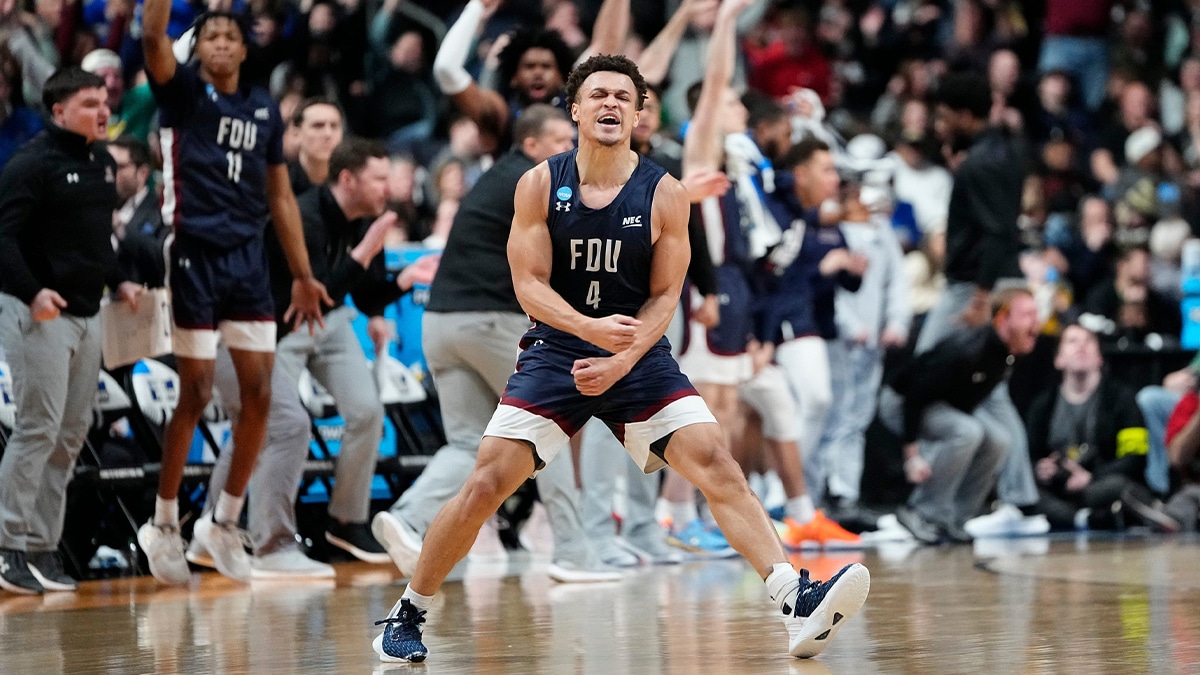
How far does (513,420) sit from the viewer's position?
228 inches

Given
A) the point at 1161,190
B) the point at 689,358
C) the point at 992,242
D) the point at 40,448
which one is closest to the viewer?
the point at 40,448

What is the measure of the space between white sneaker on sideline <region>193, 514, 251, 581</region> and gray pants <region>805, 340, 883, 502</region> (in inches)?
183

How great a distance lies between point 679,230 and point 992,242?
6.16m

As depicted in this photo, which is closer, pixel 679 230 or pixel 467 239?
pixel 679 230

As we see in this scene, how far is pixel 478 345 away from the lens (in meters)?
8.09

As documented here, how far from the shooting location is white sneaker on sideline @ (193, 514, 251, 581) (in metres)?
8.64

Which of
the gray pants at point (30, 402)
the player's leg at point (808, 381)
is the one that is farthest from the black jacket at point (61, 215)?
the player's leg at point (808, 381)

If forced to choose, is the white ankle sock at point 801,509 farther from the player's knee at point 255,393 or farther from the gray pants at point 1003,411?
the player's knee at point 255,393

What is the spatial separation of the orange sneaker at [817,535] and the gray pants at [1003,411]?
1.78 meters

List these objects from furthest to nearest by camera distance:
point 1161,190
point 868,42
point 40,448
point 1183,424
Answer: point 868,42 → point 1161,190 → point 1183,424 → point 40,448

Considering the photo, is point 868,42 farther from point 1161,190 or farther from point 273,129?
point 273,129

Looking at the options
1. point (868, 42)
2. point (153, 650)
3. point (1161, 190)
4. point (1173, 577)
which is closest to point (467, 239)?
point (153, 650)

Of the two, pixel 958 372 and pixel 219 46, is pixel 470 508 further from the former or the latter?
pixel 958 372

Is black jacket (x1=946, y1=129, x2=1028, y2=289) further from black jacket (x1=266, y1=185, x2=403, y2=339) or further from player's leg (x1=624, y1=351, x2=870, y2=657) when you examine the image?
player's leg (x1=624, y1=351, x2=870, y2=657)
